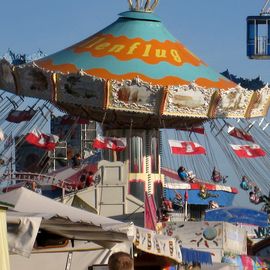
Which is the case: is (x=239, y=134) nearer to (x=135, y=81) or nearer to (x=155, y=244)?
(x=135, y=81)

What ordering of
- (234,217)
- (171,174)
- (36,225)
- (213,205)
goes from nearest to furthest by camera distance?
(36,225) → (234,217) → (213,205) → (171,174)

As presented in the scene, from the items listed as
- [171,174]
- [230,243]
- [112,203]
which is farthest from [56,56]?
[171,174]

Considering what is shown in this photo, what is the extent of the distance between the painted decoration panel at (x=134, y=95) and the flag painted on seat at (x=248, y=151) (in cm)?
382

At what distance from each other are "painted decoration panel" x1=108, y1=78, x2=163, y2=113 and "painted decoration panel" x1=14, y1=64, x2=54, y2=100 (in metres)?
1.99

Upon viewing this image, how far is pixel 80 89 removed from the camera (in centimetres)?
3669

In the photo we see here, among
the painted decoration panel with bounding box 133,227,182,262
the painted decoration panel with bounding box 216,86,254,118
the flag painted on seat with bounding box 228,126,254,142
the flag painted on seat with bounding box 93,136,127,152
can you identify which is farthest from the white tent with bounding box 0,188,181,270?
the flag painted on seat with bounding box 228,126,254,142

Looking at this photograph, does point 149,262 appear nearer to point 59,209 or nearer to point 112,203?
point 59,209

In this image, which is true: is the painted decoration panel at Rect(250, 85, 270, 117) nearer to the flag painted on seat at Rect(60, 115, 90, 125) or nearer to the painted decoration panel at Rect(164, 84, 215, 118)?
the painted decoration panel at Rect(164, 84, 215, 118)

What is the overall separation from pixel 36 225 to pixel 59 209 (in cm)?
314

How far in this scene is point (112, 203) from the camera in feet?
110

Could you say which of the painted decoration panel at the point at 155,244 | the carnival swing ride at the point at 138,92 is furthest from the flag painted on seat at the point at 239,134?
the painted decoration panel at the point at 155,244

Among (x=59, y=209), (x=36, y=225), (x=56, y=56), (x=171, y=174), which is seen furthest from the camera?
(x=171, y=174)

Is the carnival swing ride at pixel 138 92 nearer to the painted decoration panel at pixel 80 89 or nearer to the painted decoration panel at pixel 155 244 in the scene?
the painted decoration panel at pixel 80 89

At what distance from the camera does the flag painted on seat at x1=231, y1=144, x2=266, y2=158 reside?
39312mm
